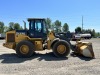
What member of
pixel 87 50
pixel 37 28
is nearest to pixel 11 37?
pixel 37 28

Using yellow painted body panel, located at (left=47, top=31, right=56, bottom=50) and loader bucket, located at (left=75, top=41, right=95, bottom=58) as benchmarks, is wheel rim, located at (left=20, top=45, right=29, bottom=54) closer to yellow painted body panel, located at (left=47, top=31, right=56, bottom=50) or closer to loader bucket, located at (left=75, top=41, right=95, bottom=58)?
yellow painted body panel, located at (left=47, top=31, right=56, bottom=50)

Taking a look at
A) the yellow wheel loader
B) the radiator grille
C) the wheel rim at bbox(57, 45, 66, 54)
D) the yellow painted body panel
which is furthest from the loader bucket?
the radiator grille

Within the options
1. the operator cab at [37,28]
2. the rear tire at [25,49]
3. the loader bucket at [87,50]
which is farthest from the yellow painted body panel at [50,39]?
the loader bucket at [87,50]

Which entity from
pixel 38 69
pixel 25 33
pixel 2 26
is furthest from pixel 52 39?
pixel 2 26

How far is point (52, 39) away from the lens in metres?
17.7

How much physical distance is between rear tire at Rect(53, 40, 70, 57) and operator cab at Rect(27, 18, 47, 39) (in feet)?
5.85

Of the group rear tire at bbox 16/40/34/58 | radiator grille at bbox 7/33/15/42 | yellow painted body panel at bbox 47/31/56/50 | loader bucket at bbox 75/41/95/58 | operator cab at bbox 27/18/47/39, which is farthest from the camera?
operator cab at bbox 27/18/47/39

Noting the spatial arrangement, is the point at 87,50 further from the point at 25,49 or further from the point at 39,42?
the point at 25,49

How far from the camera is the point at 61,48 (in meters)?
17.1

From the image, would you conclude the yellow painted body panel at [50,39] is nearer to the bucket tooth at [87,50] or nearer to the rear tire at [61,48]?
the rear tire at [61,48]

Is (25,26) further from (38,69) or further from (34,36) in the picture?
(38,69)

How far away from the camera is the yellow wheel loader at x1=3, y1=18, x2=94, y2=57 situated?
1703cm

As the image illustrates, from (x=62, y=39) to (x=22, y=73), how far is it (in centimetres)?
751

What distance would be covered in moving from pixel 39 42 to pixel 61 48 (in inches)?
70.6
